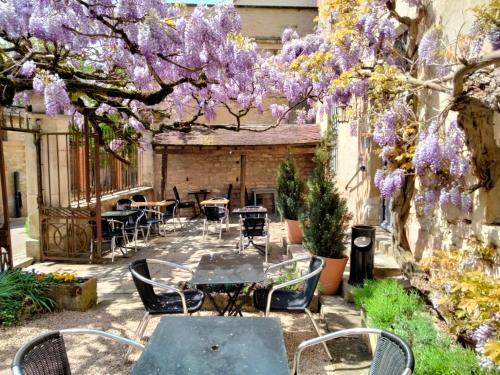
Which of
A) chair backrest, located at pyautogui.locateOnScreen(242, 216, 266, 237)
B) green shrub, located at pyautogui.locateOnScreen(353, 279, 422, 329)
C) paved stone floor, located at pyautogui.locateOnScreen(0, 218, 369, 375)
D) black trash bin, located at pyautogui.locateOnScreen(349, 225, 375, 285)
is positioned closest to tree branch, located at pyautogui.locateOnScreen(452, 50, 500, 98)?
green shrub, located at pyautogui.locateOnScreen(353, 279, 422, 329)

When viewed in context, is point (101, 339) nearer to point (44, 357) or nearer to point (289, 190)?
point (44, 357)

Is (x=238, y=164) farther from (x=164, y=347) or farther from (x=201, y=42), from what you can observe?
(x=164, y=347)

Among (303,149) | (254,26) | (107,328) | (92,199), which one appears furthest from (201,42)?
(254,26)

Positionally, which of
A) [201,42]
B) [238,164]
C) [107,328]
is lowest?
[107,328]

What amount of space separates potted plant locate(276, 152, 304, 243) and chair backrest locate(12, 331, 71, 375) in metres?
5.38

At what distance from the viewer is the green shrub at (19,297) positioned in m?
4.03

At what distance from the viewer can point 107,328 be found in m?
3.95

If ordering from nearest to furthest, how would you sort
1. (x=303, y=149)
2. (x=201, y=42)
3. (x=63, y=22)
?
(x=63, y=22) → (x=201, y=42) → (x=303, y=149)

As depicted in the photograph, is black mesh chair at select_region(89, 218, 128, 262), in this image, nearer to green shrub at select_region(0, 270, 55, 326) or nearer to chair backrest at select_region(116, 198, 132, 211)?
chair backrest at select_region(116, 198, 132, 211)

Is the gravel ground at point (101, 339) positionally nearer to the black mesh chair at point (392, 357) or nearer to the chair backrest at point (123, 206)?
the black mesh chair at point (392, 357)

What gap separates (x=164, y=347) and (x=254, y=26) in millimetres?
14532

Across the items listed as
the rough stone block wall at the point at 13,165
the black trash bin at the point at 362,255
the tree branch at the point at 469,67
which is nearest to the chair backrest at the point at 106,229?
the black trash bin at the point at 362,255

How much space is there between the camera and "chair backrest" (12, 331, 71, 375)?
1719 millimetres

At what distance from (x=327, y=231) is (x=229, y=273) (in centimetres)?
171
